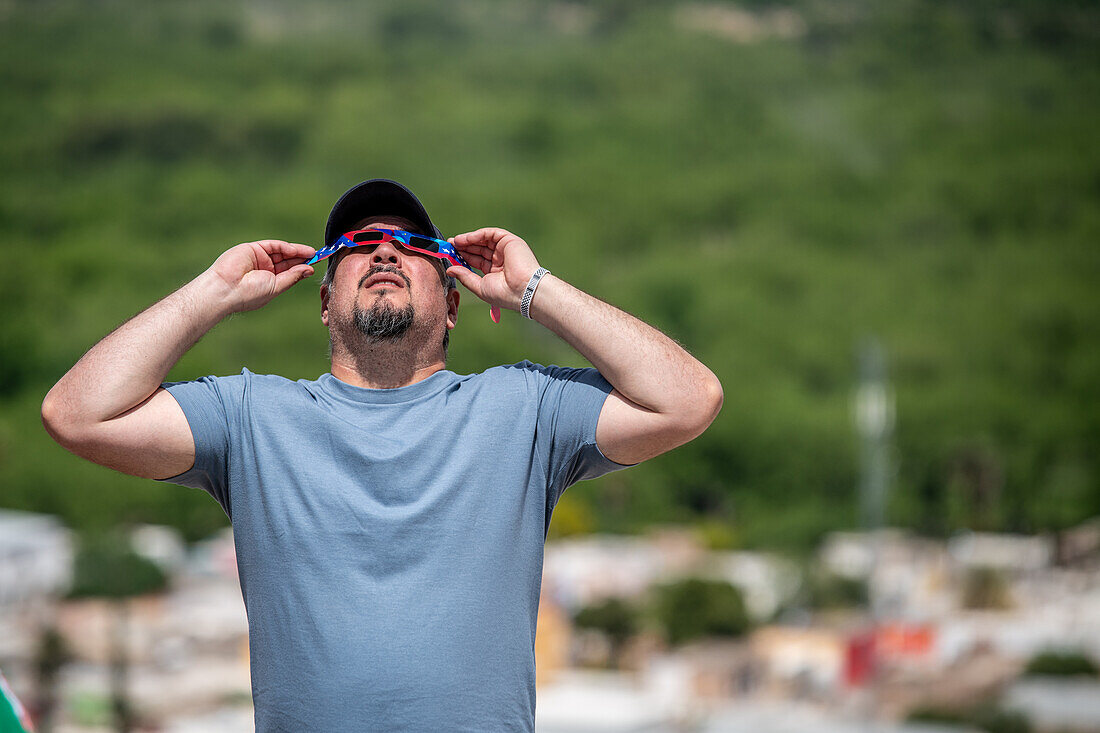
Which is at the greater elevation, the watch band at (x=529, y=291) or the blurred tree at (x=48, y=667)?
the blurred tree at (x=48, y=667)

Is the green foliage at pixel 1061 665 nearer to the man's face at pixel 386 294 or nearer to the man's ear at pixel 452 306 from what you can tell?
the man's ear at pixel 452 306

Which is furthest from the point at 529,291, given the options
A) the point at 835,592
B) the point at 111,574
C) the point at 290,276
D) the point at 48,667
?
the point at 835,592

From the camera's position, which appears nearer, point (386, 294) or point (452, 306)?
point (386, 294)

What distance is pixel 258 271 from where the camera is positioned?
1589mm

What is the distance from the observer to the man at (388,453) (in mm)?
1351

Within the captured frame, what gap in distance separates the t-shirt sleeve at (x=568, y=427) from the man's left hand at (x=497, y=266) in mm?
112

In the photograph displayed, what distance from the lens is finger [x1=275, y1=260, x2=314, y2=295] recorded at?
1.60 meters

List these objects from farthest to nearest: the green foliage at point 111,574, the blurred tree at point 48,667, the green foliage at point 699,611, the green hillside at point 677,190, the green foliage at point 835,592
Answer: the green hillside at point 677,190 < the green foliage at point 835,592 < the green foliage at point 111,574 < the green foliage at point 699,611 < the blurred tree at point 48,667

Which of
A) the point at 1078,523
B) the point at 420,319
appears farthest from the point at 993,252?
the point at 420,319

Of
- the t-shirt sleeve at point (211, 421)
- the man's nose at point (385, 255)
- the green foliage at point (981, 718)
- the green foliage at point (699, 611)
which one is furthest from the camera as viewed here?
the green foliage at point (699, 611)

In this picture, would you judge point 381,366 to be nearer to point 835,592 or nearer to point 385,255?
point 385,255

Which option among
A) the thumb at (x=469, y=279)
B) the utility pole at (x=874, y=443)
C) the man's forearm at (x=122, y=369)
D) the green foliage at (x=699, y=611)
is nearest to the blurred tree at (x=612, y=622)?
the green foliage at (x=699, y=611)

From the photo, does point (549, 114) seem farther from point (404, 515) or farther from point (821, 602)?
point (404, 515)

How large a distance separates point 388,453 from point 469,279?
278 millimetres
